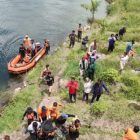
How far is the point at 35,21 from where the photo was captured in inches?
1468

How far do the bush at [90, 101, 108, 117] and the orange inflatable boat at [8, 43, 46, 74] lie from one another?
322 inches

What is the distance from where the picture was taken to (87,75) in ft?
73.5

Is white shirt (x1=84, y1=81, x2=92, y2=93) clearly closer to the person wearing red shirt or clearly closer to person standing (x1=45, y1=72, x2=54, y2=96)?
the person wearing red shirt

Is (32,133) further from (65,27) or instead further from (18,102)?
(65,27)

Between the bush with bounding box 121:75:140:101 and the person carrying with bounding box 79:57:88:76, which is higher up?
the person carrying with bounding box 79:57:88:76

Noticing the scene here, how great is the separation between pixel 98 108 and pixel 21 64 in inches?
365

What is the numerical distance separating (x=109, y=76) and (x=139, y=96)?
255 cm

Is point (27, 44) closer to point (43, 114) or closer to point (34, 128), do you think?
point (43, 114)

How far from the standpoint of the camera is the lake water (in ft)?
102

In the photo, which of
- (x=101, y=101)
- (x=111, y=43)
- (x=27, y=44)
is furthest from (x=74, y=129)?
(x=27, y=44)

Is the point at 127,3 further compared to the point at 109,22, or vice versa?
the point at 127,3

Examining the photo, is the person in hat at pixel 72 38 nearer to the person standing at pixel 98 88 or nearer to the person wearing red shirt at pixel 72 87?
the person wearing red shirt at pixel 72 87

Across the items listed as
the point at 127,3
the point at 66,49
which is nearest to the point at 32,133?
the point at 66,49

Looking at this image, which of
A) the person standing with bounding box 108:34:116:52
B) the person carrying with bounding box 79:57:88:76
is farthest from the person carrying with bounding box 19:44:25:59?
the person standing with bounding box 108:34:116:52
